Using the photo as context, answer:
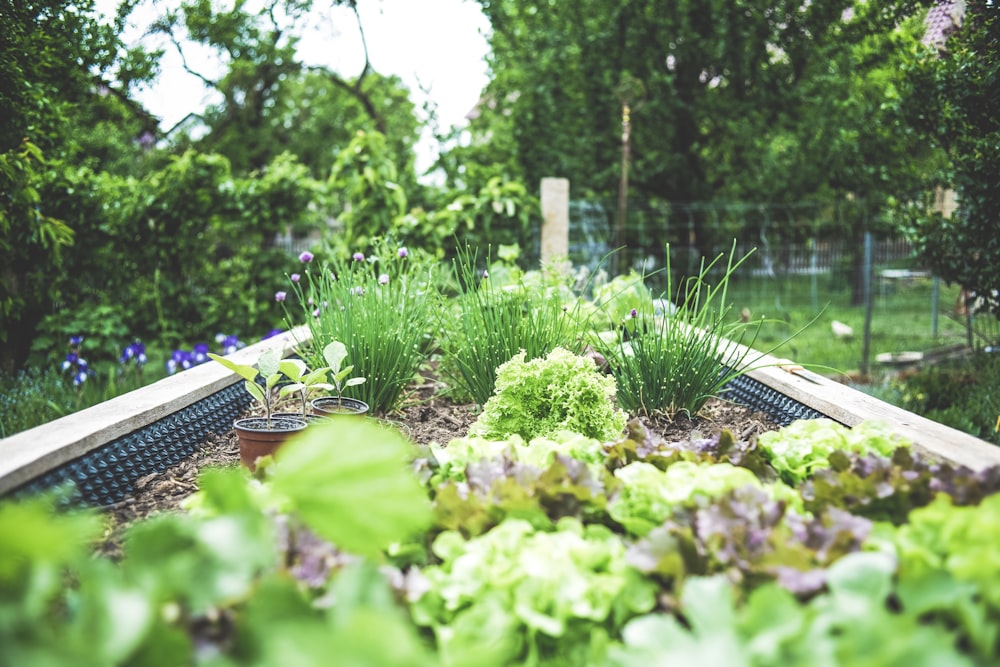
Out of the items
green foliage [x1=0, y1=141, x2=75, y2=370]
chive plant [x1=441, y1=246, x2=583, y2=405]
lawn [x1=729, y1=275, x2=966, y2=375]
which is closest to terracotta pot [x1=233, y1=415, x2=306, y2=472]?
chive plant [x1=441, y1=246, x2=583, y2=405]

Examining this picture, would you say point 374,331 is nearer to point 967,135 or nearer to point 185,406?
point 185,406

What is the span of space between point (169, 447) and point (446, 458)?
1.05m

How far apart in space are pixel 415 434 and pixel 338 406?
0.97 ft

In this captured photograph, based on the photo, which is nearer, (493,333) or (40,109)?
(493,333)

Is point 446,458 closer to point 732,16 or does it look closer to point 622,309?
point 622,309

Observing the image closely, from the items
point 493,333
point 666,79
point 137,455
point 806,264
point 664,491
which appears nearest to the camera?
point 664,491

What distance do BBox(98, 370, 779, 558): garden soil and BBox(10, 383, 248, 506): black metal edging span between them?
3cm

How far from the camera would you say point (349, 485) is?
0.87 meters

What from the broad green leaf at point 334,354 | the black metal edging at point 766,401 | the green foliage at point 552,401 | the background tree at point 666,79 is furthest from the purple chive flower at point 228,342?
the background tree at point 666,79

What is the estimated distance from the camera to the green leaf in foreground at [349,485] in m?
0.85

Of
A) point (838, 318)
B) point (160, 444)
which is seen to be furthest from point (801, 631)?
point (838, 318)

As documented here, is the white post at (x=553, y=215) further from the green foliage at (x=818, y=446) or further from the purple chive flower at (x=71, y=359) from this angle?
the green foliage at (x=818, y=446)

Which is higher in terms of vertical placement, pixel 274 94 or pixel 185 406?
pixel 274 94

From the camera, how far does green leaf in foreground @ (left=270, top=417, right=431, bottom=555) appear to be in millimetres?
855
